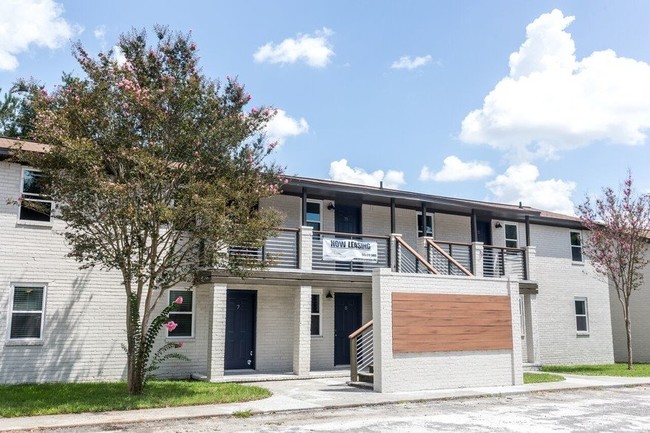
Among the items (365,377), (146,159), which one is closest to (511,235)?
(365,377)

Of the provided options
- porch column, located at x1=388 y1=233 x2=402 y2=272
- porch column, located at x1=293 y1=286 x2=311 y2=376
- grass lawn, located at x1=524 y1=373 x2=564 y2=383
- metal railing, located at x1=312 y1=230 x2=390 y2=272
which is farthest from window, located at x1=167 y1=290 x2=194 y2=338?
grass lawn, located at x1=524 y1=373 x2=564 y2=383

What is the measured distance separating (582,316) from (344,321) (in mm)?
10837

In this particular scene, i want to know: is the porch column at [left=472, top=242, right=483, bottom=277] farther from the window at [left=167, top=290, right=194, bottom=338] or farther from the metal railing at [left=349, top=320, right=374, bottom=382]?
the window at [left=167, top=290, right=194, bottom=338]

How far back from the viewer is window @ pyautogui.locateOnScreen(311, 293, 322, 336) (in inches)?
750

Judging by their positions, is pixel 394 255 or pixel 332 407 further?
pixel 394 255

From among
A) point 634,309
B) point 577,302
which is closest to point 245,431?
point 577,302

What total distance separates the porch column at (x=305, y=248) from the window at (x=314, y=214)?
7.79ft

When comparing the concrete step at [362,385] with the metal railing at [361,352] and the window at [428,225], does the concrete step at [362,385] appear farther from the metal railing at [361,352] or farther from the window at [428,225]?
the window at [428,225]

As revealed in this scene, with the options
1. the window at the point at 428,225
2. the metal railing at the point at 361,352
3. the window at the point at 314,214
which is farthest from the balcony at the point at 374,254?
the metal railing at the point at 361,352

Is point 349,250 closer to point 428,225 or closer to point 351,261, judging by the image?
point 351,261

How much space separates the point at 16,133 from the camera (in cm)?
3055

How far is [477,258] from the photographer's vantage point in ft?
66.4

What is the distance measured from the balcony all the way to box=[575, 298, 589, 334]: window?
4556 mm

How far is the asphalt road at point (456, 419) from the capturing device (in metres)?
9.74
